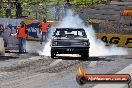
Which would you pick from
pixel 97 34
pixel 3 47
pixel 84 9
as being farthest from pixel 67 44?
pixel 84 9

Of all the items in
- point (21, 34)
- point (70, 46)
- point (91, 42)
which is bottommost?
point (91, 42)

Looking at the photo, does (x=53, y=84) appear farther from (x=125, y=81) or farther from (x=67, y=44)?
(x=67, y=44)

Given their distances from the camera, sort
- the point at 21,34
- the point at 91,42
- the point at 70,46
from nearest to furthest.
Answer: the point at 70,46
the point at 21,34
the point at 91,42

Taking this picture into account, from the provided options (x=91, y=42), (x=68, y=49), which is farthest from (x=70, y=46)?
(x=91, y=42)

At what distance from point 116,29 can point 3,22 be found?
1208 centimetres

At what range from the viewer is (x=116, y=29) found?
35094 mm

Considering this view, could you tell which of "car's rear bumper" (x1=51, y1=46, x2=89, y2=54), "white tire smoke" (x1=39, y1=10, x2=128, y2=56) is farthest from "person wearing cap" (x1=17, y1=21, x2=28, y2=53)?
"car's rear bumper" (x1=51, y1=46, x2=89, y2=54)

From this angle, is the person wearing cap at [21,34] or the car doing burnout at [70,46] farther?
the person wearing cap at [21,34]

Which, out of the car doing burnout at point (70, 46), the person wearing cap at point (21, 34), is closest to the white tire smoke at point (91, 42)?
the person wearing cap at point (21, 34)

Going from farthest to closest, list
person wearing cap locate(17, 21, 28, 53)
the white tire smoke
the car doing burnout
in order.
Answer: the white tire smoke → person wearing cap locate(17, 21, 28, 53) → the car doing burnout

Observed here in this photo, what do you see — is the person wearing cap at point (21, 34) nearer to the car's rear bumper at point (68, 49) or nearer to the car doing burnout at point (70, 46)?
the car doing burnout at point (70, 46)

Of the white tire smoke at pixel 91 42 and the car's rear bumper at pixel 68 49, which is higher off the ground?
the car's rear bumper at pixel 68 49

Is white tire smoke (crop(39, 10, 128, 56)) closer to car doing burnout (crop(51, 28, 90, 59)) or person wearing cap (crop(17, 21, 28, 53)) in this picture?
person wearing cap (crop(17, 21, 28, 53))

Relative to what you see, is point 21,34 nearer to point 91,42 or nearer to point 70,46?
point 70,46
